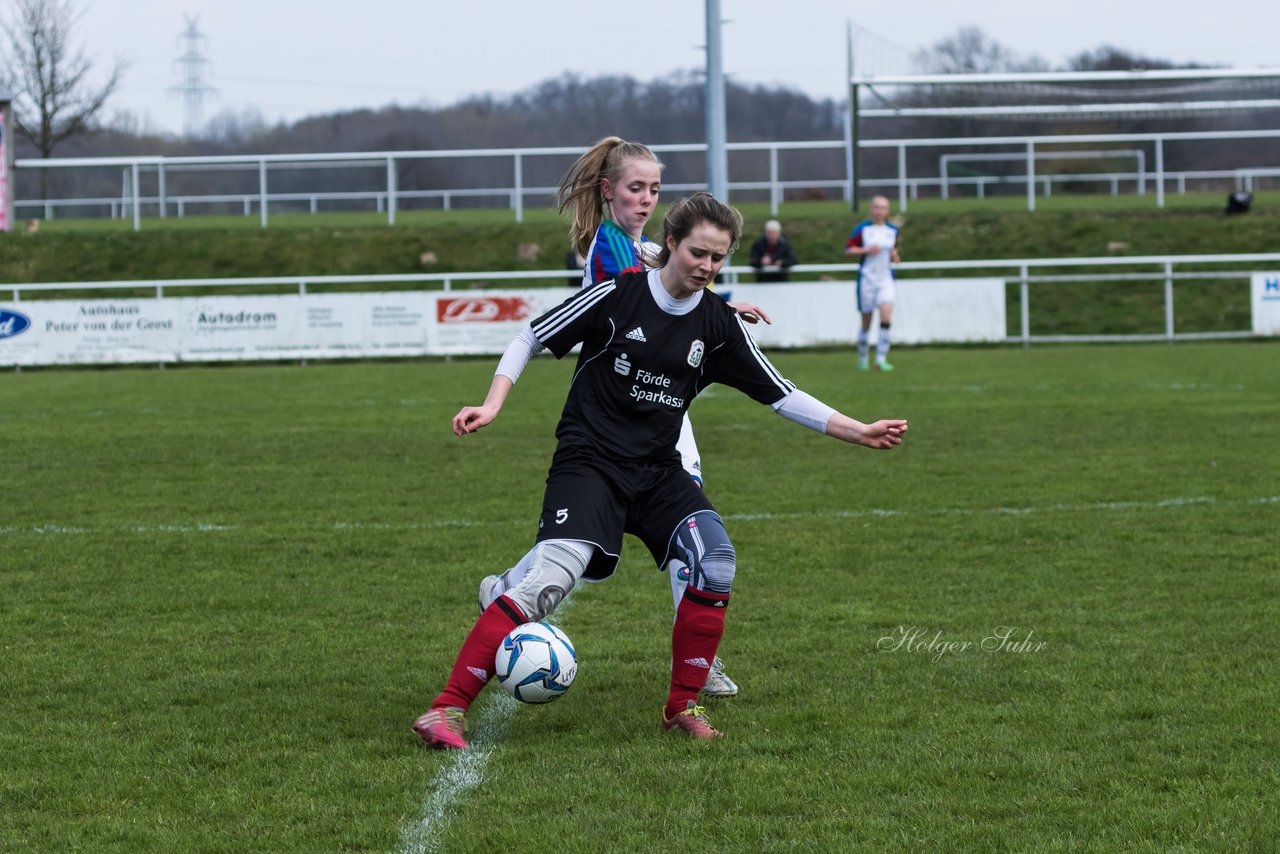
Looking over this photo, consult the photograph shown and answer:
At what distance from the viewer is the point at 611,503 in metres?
4.37

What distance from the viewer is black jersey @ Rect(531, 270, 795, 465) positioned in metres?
4.41

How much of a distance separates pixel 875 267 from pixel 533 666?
565 inches

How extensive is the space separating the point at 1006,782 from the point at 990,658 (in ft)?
4.42

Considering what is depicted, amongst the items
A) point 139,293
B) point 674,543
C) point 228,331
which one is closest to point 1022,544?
point 674,543

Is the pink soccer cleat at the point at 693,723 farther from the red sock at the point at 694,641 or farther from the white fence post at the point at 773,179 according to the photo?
the white fence post at the point at 773,179

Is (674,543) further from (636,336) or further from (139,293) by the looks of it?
(139,293)

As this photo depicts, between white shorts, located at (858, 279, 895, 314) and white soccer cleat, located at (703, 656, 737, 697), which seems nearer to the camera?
white soccer cleat, located at (703, 656, 737, 697)

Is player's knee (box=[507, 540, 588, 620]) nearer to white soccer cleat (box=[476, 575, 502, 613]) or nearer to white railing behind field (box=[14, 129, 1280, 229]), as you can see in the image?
white soccer cleat (box=[476, 575, 502, 613])

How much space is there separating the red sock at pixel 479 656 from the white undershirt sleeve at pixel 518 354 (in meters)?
0.66

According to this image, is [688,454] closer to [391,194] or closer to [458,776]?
[458,776]

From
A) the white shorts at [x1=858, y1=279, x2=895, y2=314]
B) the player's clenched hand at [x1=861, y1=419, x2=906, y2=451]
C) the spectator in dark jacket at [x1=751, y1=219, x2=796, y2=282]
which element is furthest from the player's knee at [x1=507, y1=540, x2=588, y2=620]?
the spectator in dark jacket at [x1=751, y1=219, x2=796, y2=282]

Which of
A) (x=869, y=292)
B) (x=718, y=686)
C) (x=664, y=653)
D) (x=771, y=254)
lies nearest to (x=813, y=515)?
(x=664, y=653)

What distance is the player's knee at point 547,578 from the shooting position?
4.23 meters

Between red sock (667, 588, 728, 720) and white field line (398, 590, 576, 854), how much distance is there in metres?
0.53
